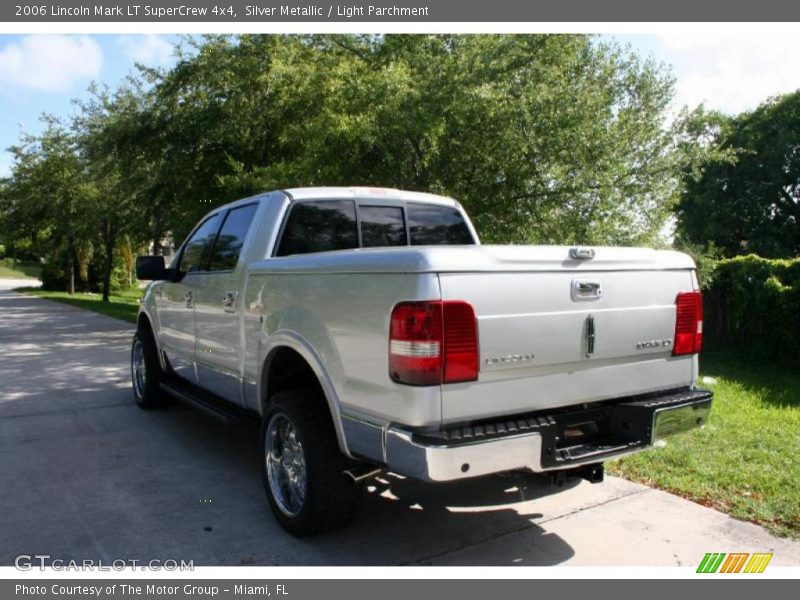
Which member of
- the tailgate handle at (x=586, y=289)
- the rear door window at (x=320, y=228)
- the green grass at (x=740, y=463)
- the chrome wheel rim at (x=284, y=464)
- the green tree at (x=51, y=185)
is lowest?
the green grass at (x=740, y=463)

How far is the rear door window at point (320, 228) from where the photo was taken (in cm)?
467

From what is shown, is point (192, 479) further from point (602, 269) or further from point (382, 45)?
point (382, 45)

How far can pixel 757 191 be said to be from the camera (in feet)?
113

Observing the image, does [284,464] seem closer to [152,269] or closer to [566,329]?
[566,329]

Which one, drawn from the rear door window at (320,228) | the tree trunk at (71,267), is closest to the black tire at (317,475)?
the rear door window at (320,228)

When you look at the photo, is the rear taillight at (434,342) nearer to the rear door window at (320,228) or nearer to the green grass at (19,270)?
the rear door window at (320,228)

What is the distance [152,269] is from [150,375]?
1433mm

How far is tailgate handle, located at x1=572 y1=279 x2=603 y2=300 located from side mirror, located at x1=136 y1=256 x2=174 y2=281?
3.79 m

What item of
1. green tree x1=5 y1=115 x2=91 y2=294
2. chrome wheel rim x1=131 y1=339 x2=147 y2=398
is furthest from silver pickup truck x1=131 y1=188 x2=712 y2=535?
green tree x1=5 y1=115 x2=91 y2=294

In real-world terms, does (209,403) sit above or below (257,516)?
above

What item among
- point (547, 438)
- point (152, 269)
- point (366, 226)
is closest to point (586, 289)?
point (547, 438)

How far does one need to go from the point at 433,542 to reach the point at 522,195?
21.3 ft

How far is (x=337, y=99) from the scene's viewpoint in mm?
10641
